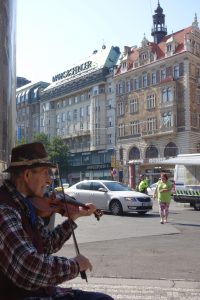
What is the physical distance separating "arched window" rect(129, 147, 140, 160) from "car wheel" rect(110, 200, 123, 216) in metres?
43.9

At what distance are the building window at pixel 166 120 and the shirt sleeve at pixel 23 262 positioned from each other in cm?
5603

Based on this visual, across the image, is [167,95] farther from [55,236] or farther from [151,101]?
[55,236]

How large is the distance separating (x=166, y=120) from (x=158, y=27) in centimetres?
1696

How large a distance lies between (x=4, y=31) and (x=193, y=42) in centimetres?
5799

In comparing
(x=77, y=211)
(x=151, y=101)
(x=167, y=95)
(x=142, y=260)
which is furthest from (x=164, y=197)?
(x=151, y=101)

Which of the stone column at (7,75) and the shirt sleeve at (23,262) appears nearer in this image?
the shirt sleeve at (23,262)

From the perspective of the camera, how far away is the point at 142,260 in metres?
8.16

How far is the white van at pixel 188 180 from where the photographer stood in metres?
23.3

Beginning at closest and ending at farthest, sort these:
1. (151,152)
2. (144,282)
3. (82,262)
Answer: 1. (82,262)
2. (144,282)
3. (151,152)

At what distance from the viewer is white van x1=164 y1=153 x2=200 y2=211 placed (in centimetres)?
2330

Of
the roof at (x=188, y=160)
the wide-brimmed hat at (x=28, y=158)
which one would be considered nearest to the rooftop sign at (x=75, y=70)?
the roof at (x=188, y=160)

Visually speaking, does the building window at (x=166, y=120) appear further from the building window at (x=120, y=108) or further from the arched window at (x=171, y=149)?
the building window at (x=120, y=108)

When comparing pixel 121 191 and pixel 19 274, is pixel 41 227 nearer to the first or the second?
pixel 19 274

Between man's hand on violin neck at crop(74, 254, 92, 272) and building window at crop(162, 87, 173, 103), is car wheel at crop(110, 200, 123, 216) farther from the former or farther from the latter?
building window at crop(162, 87, 173, 103)
